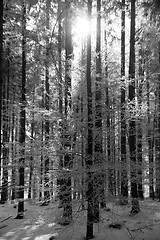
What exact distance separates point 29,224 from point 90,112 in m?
6.37

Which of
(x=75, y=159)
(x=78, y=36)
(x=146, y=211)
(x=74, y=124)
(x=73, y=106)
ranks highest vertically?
(x=78, y=36)

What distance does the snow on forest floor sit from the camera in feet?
21.8


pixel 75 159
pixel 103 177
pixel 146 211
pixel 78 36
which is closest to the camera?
pixel 103 177

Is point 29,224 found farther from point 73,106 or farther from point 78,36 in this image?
point 78,36

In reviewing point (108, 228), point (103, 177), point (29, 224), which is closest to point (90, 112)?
point (103, 177)

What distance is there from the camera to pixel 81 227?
795cm

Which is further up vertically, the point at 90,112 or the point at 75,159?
the point at 90,112

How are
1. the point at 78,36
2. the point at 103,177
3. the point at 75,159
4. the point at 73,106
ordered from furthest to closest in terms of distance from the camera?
the point at 78,36
the point at 73,106
the point at 75,159
the point at 103,177

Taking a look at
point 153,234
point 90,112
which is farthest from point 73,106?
point 153,234

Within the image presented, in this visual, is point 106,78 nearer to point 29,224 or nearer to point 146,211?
point 146,211

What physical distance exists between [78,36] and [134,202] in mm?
8003

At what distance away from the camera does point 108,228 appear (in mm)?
7504

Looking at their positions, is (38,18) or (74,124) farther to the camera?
(38,18)

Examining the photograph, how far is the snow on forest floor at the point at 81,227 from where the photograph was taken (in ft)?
21.8
